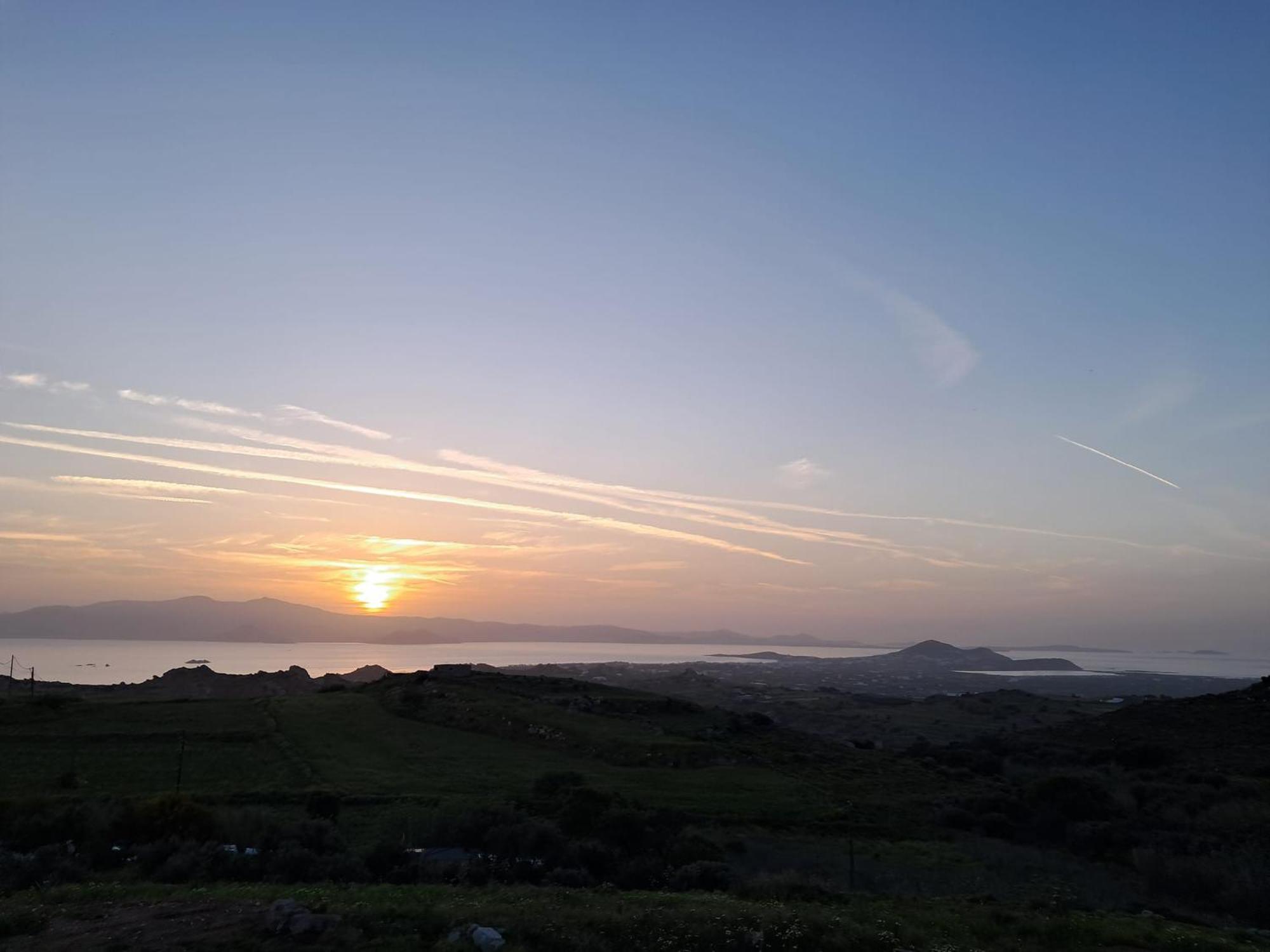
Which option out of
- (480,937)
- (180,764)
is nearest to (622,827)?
(480,937)

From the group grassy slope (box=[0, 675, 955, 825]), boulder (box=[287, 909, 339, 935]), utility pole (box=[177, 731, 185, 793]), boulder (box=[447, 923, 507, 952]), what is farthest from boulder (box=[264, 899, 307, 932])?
grassy slope (box=[0, 675, 955, 825])

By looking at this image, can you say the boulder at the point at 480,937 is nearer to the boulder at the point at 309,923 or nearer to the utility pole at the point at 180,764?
the boulder at the point at 309,923

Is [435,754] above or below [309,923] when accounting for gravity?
below

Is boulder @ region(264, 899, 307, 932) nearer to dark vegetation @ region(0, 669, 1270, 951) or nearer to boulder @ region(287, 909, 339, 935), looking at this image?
boulder @ region(287, 909, 339, 935)

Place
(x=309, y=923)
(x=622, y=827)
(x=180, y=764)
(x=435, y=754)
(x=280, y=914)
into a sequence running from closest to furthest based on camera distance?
(x=309, y=923) < (x=280, y=914) < (x=622, y=827) < (x=180, y=764) < (x=435, y=754)

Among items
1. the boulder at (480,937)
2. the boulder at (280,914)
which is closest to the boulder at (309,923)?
the boulder at (280,914)

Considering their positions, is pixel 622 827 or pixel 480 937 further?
pixel 622 827

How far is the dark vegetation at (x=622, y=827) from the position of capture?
1383cm

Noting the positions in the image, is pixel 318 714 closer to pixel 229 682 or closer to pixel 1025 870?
pixel 229 682

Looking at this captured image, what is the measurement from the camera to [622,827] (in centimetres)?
2159

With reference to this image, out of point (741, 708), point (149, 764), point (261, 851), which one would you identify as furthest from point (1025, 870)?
point (741, 708)

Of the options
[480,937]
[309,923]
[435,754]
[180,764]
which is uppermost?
[309,923]

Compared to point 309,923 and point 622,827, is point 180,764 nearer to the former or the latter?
point 622,827

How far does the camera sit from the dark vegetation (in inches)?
544
